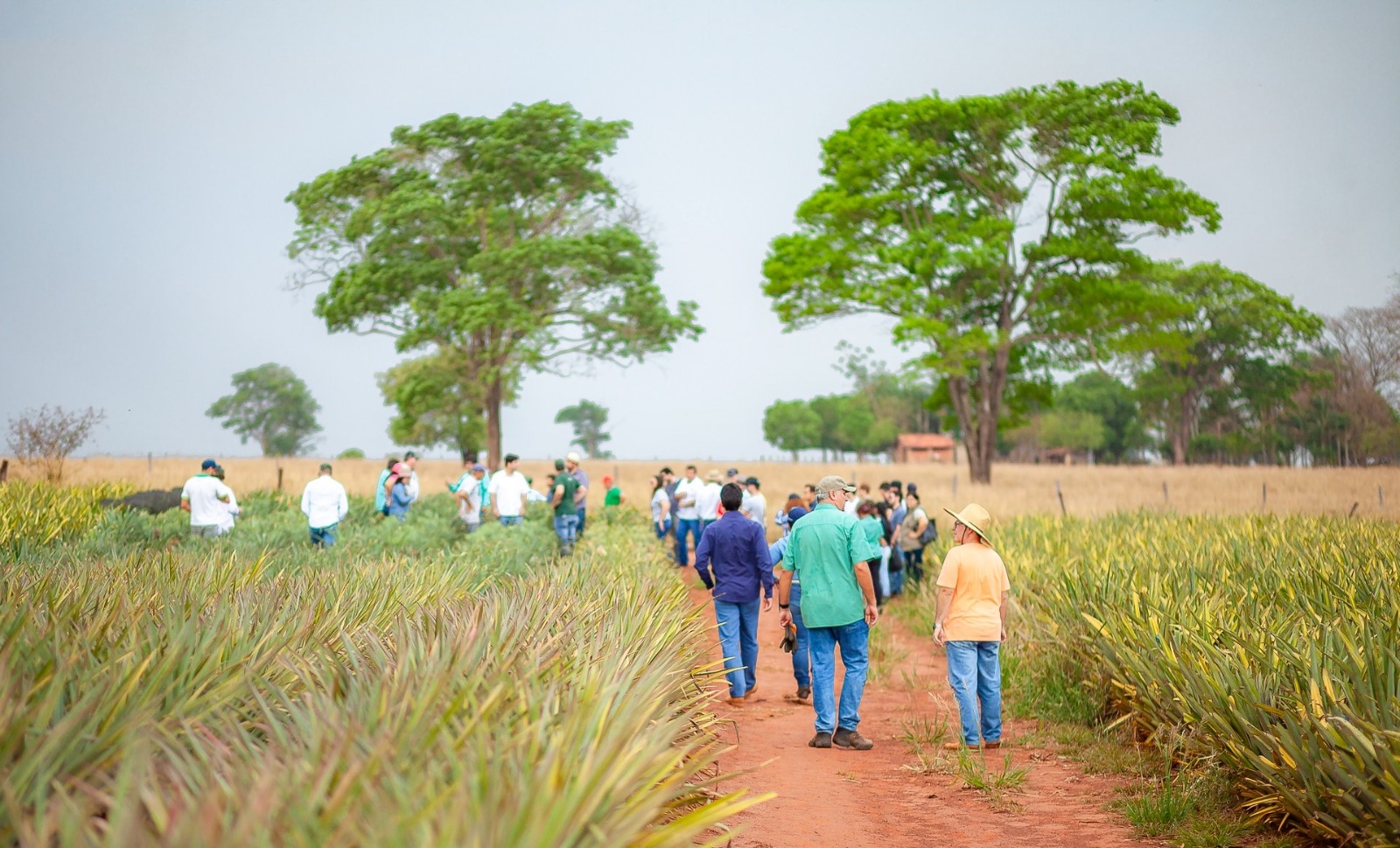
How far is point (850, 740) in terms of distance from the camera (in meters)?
8.37

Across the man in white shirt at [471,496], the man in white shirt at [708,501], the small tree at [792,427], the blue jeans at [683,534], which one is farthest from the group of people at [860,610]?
the small tree at [792,427]

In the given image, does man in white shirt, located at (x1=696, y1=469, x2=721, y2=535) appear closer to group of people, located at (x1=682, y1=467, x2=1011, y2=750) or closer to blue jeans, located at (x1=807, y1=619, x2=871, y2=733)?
group of people, located at (x1=682, y1=467, x2=1011, y2=750)

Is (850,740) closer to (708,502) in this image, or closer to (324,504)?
(324,504)

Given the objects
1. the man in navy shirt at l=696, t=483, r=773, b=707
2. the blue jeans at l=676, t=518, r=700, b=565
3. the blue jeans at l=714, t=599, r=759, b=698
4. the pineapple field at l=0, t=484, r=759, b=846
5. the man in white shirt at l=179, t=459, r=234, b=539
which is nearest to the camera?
the pineapple field at l=0, t=484, r=759, b=846

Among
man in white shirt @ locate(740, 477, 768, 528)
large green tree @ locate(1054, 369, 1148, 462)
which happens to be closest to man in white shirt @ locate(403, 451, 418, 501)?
man in white shirt @ locate(740, 477, 768, 528)

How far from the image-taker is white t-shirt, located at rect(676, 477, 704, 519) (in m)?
20.1

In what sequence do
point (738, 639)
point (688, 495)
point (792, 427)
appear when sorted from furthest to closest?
point (792, 427)
point (688, 495)
point (738, 639)

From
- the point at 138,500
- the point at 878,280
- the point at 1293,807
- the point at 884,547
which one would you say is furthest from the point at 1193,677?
the point at 878,280

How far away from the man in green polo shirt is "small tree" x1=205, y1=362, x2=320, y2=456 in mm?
104633

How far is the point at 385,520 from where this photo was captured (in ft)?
55.6

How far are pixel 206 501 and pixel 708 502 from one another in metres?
7.48

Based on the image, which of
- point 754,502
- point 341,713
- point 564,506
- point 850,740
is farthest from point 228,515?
point 341,713

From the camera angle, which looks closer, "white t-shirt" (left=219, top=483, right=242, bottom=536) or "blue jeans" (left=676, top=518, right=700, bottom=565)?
"white t-shirt" (left=219, top=483, right=242, bottom=536)

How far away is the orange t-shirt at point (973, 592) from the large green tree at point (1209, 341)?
3034 centimetres
